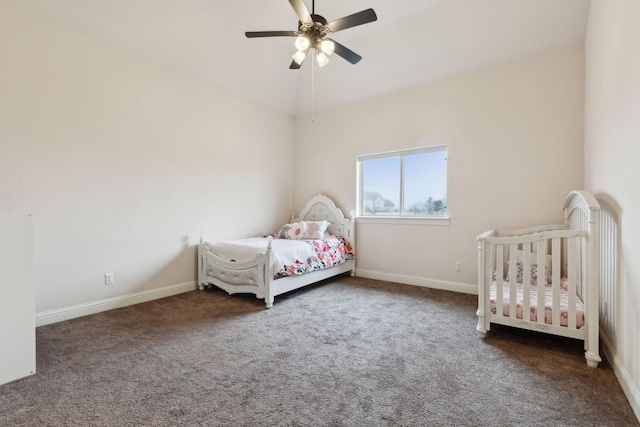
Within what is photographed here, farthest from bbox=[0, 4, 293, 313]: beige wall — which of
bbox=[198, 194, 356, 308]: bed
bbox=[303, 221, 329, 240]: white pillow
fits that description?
bbox=[303, 221, 329, 240]: white pillow

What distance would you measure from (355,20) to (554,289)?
8.27 feet

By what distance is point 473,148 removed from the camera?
3.64 m

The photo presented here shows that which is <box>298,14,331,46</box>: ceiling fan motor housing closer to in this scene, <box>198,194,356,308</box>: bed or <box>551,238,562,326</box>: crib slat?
<box>198,194,356,308</box>: bed

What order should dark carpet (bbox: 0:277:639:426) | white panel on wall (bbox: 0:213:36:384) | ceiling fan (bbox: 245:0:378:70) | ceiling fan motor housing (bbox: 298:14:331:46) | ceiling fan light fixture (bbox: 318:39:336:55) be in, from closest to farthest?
dark carpet (bbox: 0:277:639:426) < white panel on wall (bbox: 0:213:36:384) < ceiling fan (bbox: 245:0:378:70) < ceiling fan motor housing (bbox: 298:14:331:46) < ceiling fan light fixture (bbox: 318:39:336:55)

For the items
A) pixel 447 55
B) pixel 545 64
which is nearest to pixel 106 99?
pixel 447 55

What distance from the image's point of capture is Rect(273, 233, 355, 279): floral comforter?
342 cm

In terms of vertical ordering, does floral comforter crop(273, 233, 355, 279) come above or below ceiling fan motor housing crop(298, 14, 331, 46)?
below

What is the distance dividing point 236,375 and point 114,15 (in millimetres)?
3456

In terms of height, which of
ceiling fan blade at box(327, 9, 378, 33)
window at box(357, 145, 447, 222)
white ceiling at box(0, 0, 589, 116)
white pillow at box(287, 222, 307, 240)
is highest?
white ceiling at box(0, 0, 589, 116)

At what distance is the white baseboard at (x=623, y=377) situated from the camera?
1.52 meters

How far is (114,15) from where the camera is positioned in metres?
2.87

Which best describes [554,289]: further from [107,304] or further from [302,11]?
[107,304]

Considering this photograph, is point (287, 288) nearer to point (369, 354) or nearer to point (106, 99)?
point (369, 354)

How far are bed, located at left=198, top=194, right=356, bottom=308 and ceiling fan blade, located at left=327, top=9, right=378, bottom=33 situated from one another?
7.06 ft
